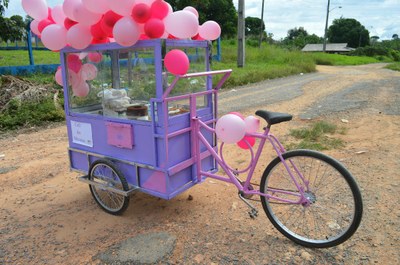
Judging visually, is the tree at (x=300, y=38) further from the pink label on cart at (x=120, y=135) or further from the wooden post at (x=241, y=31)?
the pink label on cart at (x=120, y=135)

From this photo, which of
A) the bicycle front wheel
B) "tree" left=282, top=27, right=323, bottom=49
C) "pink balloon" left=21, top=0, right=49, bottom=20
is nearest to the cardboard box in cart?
"pink balloon" left=21, top=0, right=49, bottom=20

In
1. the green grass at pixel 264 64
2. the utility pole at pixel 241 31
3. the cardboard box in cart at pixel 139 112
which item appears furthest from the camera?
the utility pole at pixel 241 31

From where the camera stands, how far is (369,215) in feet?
10.2

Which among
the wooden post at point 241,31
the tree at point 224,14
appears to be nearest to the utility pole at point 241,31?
the wooden post at point 241,31

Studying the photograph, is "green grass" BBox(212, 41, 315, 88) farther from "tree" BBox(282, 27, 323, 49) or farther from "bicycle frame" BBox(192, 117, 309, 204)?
"tree" BBox(282, 27, 323, 49)

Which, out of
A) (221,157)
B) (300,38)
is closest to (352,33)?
(300,38)

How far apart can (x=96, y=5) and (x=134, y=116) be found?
988 mm

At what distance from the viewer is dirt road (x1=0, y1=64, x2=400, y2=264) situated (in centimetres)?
264

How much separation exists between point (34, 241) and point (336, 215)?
105 inches

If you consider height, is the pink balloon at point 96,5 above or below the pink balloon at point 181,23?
above

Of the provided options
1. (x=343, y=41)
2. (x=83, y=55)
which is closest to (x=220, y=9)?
(x=83, y=55)

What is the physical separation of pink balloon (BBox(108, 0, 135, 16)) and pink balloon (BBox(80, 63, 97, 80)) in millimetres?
933

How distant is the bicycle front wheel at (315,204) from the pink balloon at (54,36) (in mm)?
2169

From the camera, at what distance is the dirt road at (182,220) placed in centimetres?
264
